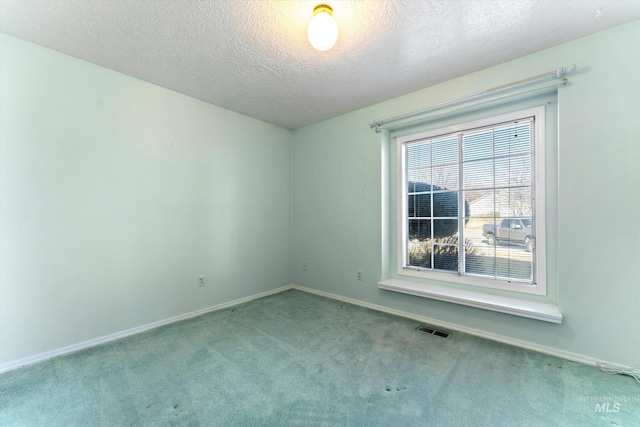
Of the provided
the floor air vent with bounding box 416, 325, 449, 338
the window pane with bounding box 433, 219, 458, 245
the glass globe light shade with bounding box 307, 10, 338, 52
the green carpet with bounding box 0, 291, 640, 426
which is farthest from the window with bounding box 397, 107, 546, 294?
the glass globe light shade with bounding box 307, 10, 338, 52

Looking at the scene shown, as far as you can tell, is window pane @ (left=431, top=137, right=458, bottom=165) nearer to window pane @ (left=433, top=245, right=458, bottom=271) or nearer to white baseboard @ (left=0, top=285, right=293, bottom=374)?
window pane @ (left=433, top=245, right=458, bottom=271)

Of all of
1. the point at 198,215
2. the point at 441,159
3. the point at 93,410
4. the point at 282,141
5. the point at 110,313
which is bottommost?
the point at 93,410

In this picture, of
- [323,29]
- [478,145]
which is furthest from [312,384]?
[478,145]

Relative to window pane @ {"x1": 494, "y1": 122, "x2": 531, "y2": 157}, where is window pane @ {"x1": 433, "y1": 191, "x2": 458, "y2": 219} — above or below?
below

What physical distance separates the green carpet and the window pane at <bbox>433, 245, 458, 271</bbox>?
0.77 m

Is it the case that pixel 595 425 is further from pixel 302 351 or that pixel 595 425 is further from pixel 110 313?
pixel 110 313

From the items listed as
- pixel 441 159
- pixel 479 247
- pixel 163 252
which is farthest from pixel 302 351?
pixel 441 159

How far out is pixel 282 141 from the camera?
4.14m

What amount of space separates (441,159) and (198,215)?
9.91ft

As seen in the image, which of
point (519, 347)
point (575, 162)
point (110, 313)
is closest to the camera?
point (575, 162)

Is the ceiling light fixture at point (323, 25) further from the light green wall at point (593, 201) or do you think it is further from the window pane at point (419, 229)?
the window pane at point (419, 229)

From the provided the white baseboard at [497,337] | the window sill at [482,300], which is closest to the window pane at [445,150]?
the window sill at [482,300]

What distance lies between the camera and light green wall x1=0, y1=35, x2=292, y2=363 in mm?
2059

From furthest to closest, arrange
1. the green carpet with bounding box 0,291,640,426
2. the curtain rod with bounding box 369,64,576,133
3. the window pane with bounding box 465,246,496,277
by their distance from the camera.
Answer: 1. the window pane with bounding box 465,246,496,277
2. the curtain rod with bounding box 369,64,576,133
3. the green carpet with bounding box 0,291,640,426
